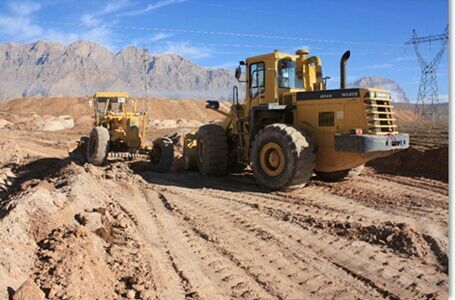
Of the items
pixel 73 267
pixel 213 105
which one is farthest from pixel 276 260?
pixel 213 105

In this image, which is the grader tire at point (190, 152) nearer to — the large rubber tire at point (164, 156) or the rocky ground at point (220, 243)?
the large rubber tire at point (164, 156)

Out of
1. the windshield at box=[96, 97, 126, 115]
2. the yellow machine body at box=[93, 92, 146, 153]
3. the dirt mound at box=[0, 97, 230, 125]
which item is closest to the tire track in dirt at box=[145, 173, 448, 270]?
the yellow machine body at box=[93, 92, 146, 153]

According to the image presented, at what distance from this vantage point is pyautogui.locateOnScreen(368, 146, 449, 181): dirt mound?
12.8 meters

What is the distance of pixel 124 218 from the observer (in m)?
7.62

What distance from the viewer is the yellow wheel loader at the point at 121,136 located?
1414cm

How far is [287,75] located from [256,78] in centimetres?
74

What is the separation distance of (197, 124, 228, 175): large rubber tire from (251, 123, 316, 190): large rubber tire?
172 centimetres

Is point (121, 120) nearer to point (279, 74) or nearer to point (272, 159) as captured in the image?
point (279, 74)

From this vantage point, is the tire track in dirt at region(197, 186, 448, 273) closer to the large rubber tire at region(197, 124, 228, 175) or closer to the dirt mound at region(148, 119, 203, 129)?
the large rubber tire at region(197, 124, 228, 175)

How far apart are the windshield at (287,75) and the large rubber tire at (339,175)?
2.10m

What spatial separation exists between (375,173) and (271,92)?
397 cm

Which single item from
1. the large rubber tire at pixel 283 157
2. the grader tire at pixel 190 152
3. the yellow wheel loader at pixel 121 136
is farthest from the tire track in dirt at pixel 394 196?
the yellow wheel loader at pixel 121 136

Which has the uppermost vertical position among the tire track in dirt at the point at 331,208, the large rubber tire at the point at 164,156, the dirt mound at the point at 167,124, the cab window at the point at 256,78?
the cab window at the point at 256,78

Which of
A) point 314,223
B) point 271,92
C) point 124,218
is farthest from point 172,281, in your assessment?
point 271,92
